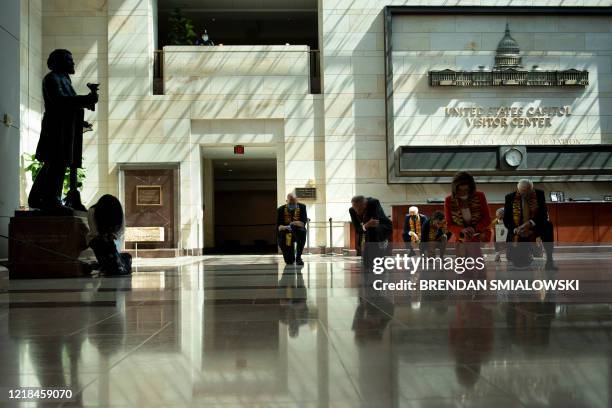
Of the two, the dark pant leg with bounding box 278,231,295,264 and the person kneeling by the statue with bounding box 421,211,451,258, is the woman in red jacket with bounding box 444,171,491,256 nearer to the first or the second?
the person kneeling by the statue with bounding box 421,211,451,258

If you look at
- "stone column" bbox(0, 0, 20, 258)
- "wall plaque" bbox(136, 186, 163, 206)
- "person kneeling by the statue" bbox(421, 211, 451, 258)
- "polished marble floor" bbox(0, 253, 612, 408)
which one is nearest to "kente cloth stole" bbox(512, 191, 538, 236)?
"person kneeling by the statue" bbox(421, 211, 451, 258)

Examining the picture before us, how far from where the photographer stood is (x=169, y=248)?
76.1 feet

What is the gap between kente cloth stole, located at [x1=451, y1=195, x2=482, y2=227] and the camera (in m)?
8.41

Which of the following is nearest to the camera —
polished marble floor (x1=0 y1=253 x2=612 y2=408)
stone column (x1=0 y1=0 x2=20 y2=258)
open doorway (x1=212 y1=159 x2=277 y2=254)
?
polished marble floor (x1=0 y1=253 x2=612 y2=408)

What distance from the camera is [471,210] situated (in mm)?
8438

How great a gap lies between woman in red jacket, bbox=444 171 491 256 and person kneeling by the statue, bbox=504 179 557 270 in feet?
5.21

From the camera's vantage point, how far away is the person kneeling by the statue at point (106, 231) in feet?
35.9

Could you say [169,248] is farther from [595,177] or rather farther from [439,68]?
[595,177]

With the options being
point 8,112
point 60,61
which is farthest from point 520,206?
point 8,112

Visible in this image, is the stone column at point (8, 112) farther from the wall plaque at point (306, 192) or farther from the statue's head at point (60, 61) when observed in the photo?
the wall plaque at point (306, 192)

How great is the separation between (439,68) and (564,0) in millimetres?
5163

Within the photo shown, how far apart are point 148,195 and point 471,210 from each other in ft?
55.2

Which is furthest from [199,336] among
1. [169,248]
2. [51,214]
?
[169,248]

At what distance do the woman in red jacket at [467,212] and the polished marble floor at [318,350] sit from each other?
157cm
